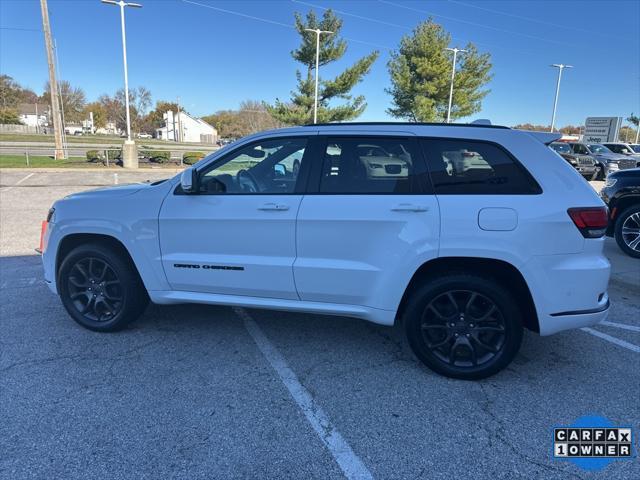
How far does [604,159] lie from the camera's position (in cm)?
2184

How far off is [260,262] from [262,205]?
0.45 meters

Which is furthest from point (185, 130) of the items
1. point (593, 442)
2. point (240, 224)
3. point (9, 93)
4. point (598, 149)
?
point (593, 442)

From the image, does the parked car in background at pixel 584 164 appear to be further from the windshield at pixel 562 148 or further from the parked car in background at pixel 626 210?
the parked car in background at pixel 626 210

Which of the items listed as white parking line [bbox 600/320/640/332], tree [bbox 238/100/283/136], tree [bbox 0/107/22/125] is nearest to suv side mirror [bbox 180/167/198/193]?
white parking line [bbox 600/320/640/332]

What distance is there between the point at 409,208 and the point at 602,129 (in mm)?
49206

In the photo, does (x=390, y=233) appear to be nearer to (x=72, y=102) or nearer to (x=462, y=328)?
(x=462, y=328)

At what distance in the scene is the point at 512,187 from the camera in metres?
3.10

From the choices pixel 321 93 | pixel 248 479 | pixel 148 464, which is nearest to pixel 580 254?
pixel 248 479

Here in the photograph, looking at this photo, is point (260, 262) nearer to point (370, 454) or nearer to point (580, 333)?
point (370, 454)

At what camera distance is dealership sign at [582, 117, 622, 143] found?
41750 millimetres

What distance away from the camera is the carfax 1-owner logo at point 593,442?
2.56 metres

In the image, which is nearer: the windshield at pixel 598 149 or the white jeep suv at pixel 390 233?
the white jeep suv at pixel 390 233

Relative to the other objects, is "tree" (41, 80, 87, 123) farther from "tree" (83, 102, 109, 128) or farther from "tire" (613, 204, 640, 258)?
"tire" (613, 204, 640, 258)

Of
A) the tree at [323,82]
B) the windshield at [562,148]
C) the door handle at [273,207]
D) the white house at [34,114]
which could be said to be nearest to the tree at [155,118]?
the white house at [34,114]
